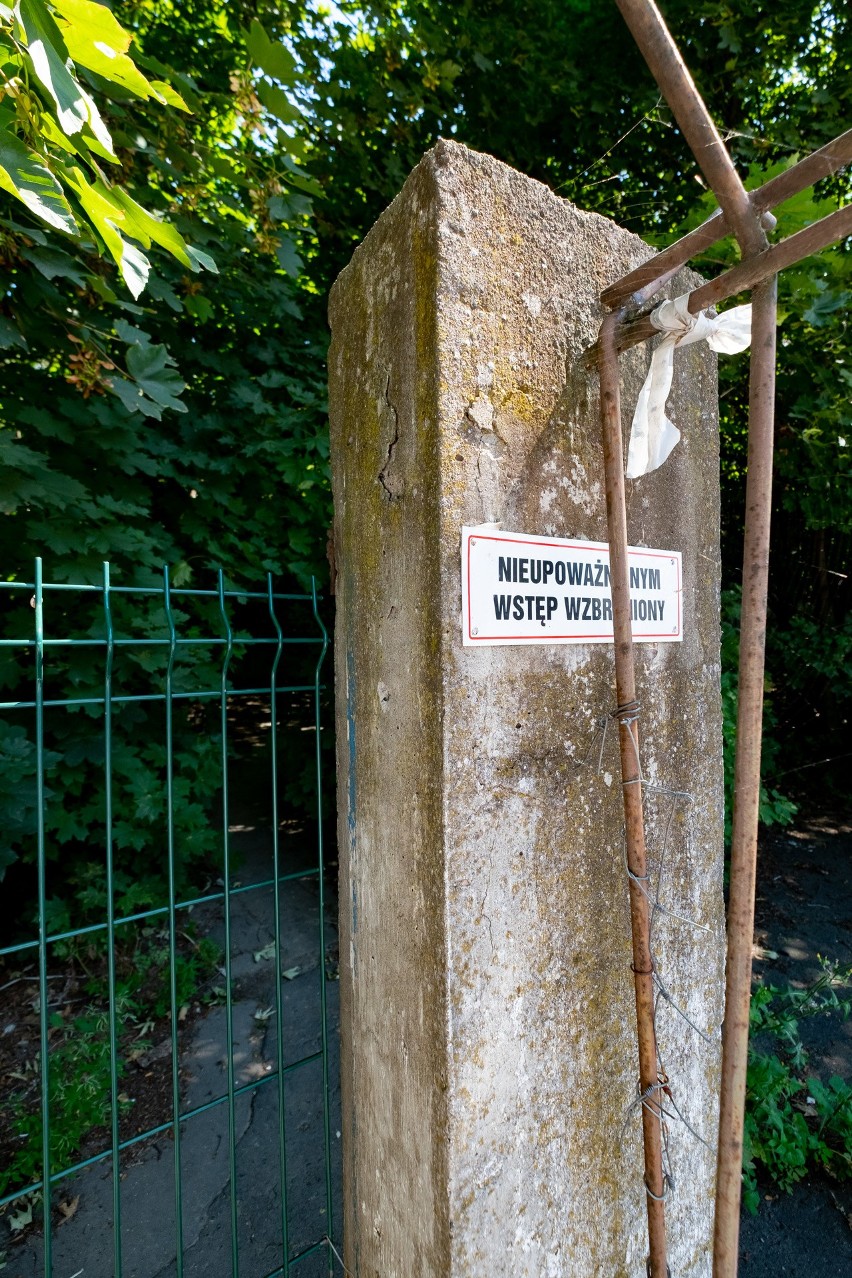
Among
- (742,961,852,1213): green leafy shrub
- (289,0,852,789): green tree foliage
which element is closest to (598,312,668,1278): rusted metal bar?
(742,961,852,1213): green leafy shrub

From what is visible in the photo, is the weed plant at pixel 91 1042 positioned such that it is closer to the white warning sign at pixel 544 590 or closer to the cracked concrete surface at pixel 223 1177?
the cracked concrete surface at pixel 223 1177

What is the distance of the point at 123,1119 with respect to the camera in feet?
8.59

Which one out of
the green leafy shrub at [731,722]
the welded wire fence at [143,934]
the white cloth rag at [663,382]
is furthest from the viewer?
the green leafy shrub at [731,722]

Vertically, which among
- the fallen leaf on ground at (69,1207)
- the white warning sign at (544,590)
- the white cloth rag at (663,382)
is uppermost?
the white cloth rag at (663,382)

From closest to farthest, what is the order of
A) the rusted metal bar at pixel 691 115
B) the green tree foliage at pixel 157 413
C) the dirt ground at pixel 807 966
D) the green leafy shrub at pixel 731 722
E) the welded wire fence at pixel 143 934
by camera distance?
the rusted metal bar at pixel 691 115
the dirt ground at pixel 807 966
the welded wire fence at pixel 143 934
the green tree foliage at pixel 157 413
the green leafy shrub at pixel 731 722

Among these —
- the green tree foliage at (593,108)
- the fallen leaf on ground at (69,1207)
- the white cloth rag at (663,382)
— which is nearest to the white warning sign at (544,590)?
the white cloth rag at (663,382)

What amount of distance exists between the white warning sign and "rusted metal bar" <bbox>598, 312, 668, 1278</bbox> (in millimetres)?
81

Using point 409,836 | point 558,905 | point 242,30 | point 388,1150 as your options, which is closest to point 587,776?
point 558,905

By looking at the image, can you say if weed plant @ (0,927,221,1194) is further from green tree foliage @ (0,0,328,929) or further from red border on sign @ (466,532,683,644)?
red border on sign @ (466,532,683,644)

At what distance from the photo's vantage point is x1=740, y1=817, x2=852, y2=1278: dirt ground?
6.84ft

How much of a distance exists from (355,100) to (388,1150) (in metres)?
4.89

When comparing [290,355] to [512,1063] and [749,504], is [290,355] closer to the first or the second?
[749,504]

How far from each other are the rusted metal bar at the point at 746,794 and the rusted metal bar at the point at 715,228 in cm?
13

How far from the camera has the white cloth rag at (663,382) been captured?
1.20 m
